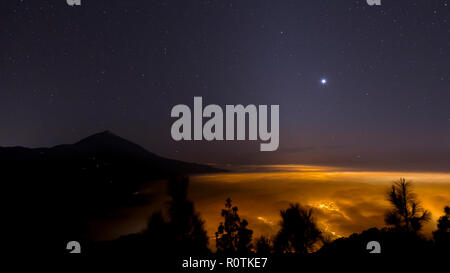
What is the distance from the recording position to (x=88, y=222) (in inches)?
2569

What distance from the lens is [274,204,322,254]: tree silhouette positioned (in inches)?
720

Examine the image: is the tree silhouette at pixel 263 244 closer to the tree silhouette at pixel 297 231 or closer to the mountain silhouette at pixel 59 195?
the tree silhouette at pixel 297 231

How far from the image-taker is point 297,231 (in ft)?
60.5

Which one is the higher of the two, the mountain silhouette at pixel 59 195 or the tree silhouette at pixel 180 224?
the tree silhouette at pixel 180 224

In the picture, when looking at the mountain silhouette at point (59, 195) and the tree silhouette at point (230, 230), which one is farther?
the mountain silhouette at point (59, 195)

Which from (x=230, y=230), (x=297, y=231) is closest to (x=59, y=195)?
(x=230, y=230)

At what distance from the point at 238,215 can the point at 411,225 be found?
36.8 feet

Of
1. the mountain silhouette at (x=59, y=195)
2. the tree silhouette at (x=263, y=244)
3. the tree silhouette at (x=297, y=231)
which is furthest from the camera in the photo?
the mountain silhouette at (x=59, y=195)

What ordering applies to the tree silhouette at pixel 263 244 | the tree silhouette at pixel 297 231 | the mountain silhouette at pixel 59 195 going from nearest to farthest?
1. the tree silhouette at pixel 297 231
2. the tree silhouette at pixel 263 244
3. the mountain silhouette at pixel 59 195

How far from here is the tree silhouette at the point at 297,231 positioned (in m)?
18.3

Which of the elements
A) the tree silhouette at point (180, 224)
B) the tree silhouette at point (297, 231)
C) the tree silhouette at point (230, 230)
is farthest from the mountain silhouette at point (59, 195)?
the tree silhouette at point (297, 231)

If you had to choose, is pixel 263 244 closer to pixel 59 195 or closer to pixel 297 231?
pixel 297 231
